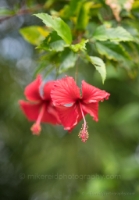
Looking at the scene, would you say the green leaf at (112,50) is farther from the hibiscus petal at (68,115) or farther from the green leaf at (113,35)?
the hibiscus petal at (68,115)

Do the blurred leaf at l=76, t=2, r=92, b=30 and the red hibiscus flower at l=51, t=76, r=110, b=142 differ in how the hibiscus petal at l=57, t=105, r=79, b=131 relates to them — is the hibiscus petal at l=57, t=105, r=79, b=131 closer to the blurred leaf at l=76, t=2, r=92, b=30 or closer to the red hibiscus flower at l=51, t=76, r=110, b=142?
the red hibiscus flower at l=51, t=76, r=110, b=142

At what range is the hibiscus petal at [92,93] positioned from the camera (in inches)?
34.3

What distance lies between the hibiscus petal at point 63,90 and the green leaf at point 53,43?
113 millimetres

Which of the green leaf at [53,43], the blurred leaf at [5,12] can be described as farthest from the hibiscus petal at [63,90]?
the blurred leaf at [5,12]

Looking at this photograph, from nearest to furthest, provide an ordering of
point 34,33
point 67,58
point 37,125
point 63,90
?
1. point 63,90
2. point 67,58
3. point 37,125
4. point 34,33

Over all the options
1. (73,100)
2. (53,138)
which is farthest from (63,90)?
(53,138)

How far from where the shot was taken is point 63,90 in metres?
0.87

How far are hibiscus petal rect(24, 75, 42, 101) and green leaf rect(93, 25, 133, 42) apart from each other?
23 cm

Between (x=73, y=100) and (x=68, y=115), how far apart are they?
43mm

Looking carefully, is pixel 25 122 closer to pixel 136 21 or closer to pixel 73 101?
pixel 136 21

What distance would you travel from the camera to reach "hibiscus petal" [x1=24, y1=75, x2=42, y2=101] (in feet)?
3.65

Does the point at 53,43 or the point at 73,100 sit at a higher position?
the point at 53,43

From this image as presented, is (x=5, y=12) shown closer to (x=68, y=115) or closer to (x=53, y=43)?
(x=53, y=43)

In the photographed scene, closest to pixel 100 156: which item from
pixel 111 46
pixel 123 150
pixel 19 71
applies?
pixel 123 150
